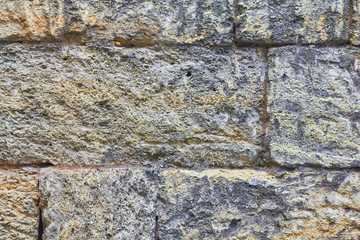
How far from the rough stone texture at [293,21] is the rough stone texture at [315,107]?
0.05 m

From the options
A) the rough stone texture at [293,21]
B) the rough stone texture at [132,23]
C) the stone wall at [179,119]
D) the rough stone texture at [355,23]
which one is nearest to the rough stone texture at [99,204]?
the stone wall at [179,119]

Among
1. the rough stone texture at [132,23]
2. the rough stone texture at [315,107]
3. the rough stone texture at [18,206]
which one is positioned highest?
the rough stone texture at [132,23]

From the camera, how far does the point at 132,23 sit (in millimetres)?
1301

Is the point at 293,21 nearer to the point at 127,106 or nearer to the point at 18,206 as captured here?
the point at 127,106

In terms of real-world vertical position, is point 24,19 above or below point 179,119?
above

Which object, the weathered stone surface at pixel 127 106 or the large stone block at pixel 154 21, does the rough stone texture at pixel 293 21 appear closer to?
the large stone block at pixel 154 21

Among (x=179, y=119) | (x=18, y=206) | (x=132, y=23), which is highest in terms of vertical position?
(x=132, y=23)

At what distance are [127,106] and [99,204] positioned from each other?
385mm

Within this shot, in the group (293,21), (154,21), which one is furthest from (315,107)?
(154,21)

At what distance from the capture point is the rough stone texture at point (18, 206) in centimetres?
127

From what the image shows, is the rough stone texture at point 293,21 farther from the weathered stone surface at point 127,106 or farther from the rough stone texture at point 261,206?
the rough stone texture at point 261,206

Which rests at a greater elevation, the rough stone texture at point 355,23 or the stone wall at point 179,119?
the rough stone texture at point 355,23

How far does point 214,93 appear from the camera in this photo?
1.31 m

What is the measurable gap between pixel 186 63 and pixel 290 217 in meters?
0.71
